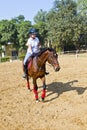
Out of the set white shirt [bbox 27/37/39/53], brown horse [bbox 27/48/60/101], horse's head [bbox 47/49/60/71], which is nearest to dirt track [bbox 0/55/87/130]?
brown horse [bbox 27/48/60/101]

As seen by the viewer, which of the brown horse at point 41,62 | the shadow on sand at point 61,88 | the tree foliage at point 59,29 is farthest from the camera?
the tree foliage at point 59,29

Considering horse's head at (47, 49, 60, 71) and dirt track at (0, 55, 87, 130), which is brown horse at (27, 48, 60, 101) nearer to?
horse's head at (47, 49, 60, 71)

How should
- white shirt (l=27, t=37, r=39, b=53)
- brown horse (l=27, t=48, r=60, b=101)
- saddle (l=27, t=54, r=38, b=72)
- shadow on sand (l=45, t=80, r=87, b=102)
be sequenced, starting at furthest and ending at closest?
shadow on sand (l=45, t=80, r=87, b=102) → white shirt (l=27, t=37, r=39, b=53) → saddle (l=27, t=54, r=38, b=72) → brown horse (l=27, t=48, r=60, b=101)

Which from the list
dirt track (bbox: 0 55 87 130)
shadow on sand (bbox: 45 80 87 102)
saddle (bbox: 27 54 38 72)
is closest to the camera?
dirt track (bbox: 0 55 87 130)

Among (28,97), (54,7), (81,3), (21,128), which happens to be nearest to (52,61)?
(28,97)

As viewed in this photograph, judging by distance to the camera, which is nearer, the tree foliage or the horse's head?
the horse's head

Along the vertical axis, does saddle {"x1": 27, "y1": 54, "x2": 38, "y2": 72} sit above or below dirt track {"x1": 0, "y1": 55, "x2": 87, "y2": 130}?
above

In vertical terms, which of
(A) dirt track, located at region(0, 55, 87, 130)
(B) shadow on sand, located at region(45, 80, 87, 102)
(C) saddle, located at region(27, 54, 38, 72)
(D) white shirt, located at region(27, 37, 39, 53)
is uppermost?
(D) white shirt, located at region(27, 37, 39, 53)

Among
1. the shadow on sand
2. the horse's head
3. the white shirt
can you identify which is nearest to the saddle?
the white shirt

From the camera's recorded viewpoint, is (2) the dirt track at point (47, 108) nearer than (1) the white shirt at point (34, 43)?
Yes

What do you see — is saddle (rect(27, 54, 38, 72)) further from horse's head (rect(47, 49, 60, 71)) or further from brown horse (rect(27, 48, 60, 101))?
horse's head (rect(47, 49, 60, 71))

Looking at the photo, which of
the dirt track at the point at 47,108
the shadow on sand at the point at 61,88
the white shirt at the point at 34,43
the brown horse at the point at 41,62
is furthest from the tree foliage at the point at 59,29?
the brown horse at the point at 41,62

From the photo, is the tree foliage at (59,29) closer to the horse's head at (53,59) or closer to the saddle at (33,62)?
the saddle at (33,62)

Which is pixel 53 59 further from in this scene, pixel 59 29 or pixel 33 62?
pixel 59 29
